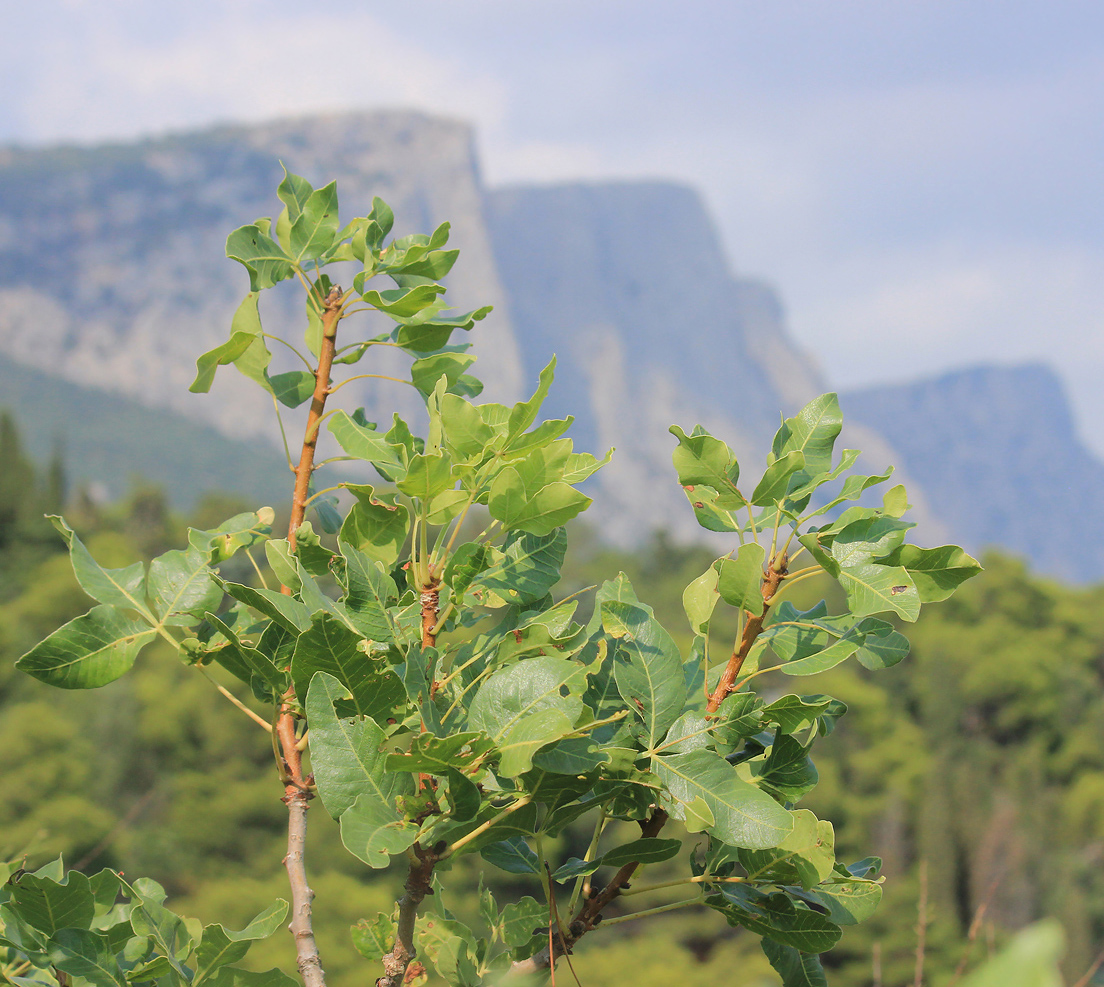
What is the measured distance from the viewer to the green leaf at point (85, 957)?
0.95 m

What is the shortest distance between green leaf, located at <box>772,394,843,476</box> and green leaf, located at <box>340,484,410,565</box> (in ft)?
1.23

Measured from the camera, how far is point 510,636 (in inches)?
36.6

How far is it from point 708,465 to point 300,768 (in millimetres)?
564

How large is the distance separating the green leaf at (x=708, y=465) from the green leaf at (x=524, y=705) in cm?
25

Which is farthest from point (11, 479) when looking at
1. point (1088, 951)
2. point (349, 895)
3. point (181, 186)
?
point (181, 186)

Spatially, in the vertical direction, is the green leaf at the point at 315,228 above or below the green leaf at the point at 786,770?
above

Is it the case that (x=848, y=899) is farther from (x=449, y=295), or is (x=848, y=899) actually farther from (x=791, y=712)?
(x=449, y=295)

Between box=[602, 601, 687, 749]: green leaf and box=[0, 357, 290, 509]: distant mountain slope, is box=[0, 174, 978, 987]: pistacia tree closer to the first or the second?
box=[602, 601, 687, 749]: green leaf

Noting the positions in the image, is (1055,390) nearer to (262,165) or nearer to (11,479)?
(262,165)

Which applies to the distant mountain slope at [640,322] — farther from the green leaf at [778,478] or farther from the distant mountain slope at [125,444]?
the green leaf at [778,478]

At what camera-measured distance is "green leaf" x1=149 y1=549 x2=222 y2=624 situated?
1081 mm

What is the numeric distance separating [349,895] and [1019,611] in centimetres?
2561

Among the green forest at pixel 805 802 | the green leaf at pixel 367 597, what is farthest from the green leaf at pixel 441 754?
the green forest at pixel 805 802

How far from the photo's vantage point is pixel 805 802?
2152cm
